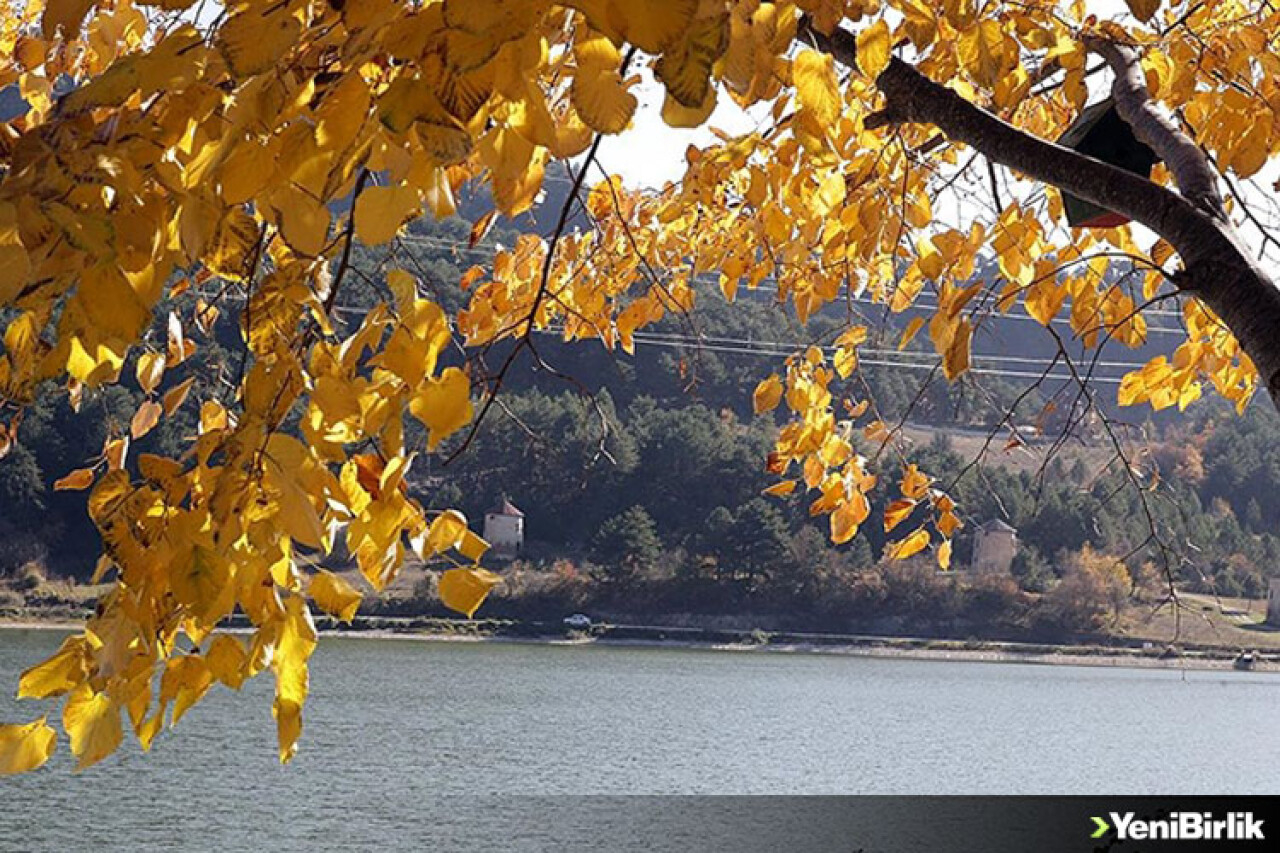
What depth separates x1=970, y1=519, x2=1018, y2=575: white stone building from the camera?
3678 centimetres

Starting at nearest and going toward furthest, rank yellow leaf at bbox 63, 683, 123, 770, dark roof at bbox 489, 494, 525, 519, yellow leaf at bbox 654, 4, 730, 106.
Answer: yellow leaf at bbox 654, 4, 730, 106, yellow leaf at bbox 63, 683, 123, 770, dark roof at bbox 489, 494, 525, 519

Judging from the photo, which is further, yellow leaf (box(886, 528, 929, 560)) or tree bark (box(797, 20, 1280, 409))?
yellow leaf (box(886, 528, 929, 560))

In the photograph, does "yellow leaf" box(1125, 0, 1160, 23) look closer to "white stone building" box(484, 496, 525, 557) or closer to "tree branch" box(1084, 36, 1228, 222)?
"tree branch" box(1084, 36, 1228, 222)

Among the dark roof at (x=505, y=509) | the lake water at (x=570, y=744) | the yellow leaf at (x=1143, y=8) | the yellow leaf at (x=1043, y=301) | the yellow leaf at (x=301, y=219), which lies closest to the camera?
the yellow leaf at (x=301, y=219)

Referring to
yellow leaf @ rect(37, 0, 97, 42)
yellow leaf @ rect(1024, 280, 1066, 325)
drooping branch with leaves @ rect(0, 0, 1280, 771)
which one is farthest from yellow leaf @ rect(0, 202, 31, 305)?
yellow leaf @ rect(1024, 280, 1066, 325)

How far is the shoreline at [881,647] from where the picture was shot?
31.6 metres

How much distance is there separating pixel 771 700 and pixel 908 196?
22400mm

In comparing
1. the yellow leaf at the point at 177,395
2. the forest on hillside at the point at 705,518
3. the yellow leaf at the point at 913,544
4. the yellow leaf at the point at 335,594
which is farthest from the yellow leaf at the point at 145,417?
the forest on hillside at the point at 705,518

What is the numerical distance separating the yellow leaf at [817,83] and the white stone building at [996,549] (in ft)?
120

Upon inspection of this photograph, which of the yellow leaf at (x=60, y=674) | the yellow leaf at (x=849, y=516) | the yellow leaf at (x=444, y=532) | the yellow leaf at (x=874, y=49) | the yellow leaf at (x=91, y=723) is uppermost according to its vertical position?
the yellow leaf at (x=874, y=49)

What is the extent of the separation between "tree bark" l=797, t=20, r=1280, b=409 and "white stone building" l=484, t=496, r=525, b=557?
32906mm

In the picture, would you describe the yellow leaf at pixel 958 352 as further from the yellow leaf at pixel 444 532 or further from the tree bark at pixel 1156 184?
the yellow leaf at pixel 444 532

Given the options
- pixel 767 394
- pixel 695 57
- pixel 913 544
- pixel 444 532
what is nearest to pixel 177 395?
pixel 444 532

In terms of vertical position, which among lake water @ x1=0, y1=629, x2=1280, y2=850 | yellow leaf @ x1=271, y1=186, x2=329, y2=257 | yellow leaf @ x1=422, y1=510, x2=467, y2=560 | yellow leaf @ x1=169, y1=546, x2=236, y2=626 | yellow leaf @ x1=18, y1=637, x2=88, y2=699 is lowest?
lake water @ x1=0, y1=629, x2=1280, y2=850
